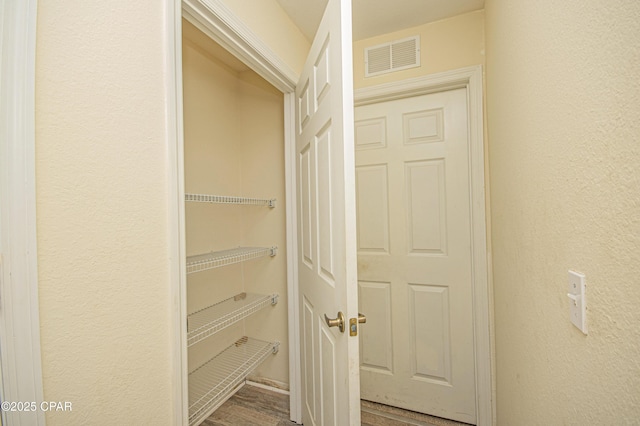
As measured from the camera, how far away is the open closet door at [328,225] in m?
0.85

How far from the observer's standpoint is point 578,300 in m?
0.57

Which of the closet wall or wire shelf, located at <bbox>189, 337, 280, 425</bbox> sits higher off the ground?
the closet wall

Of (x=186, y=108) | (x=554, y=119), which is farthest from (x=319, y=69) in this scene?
(x=186, y=108)

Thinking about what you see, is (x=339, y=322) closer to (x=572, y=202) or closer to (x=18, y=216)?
(x=572, y=202)

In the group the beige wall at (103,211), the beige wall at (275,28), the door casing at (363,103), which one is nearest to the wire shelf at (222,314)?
the door casing at (363,103)

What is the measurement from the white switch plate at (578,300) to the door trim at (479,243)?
1037 mm

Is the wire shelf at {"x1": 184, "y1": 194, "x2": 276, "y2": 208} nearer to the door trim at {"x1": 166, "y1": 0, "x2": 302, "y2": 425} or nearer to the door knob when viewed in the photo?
the door trim at {"x1": 166, "y1": 0, "x2": 302, "y2": 425}

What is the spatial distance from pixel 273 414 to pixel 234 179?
158 centimetres

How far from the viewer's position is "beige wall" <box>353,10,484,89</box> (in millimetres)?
1579

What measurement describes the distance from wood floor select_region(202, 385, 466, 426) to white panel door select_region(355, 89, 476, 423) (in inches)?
2.1

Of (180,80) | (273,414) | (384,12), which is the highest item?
(384,12)

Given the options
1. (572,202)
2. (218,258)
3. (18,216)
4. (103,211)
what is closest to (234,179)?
(218,258)

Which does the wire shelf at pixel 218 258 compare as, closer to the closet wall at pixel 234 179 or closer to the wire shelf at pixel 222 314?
the closet wall at pixel 234 179

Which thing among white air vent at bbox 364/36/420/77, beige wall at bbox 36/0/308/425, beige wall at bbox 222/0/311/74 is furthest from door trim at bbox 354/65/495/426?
beige wall at bbox 36/0/308/425
